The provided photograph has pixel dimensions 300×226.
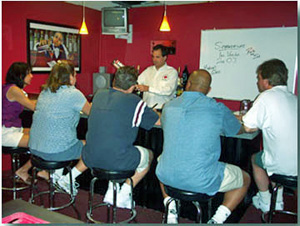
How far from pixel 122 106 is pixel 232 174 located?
2.88 feet

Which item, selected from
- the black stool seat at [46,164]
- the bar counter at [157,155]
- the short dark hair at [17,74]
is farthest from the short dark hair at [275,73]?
the short dark hair at [17,74]

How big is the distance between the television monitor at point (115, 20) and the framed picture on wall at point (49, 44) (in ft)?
2.15

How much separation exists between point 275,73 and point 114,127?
1.23 metres

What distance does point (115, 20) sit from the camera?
433 cm

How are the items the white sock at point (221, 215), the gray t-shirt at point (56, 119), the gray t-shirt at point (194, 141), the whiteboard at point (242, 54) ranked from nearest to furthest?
the gray t-shirt at point (194, 141), the white sock at point (221, 215), the gray t-shirt at point (56, 119), the whiteboard at point (242, 54)

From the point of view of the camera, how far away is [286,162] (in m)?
2.04

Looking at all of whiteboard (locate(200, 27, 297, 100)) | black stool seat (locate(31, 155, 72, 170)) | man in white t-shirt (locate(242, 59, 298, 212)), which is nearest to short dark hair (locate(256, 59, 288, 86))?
man in white t-shirt (locate(242, 59, 298, 212))

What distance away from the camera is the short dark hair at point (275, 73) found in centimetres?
217

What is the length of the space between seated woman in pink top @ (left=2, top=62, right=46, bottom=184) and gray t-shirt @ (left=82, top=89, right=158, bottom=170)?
2.91 feet

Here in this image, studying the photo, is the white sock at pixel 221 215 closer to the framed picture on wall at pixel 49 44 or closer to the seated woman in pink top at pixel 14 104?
the seated woman in pink top at pixel 14 104

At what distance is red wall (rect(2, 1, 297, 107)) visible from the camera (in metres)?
3.89

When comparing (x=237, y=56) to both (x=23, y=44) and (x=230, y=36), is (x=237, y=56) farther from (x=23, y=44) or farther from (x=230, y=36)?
(x=23, y=44)

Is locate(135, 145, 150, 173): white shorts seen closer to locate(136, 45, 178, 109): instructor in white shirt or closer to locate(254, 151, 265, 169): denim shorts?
locate(254, 151, 265, 169): denim shorts

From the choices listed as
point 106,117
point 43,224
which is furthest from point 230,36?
point 43,224
